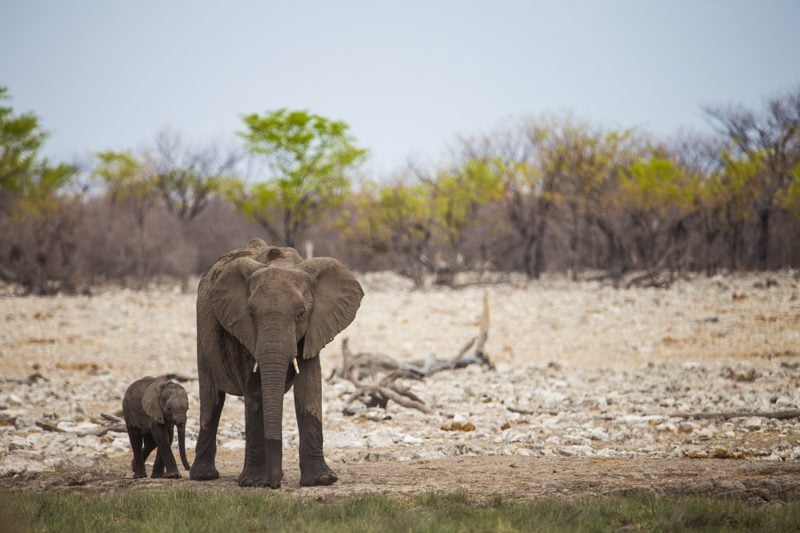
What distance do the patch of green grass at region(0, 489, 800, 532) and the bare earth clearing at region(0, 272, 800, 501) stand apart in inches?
24.5

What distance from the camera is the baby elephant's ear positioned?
946 cm

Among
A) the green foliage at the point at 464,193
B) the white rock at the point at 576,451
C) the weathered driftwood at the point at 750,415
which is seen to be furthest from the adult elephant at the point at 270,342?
the green foliage at the point at 464,193

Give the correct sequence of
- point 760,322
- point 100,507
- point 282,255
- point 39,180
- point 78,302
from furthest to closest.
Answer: point 39,180, point 78,302, point 760,322, point 282,255, point 100,507

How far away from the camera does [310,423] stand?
27.5 feet

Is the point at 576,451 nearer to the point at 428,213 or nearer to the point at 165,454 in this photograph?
the point at 165,454

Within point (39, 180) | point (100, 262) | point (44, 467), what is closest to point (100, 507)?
point (44, 467)

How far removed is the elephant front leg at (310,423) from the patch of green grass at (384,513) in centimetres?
76

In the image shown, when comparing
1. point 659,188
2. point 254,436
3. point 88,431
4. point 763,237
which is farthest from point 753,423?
point 659,188

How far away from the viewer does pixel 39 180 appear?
167ft

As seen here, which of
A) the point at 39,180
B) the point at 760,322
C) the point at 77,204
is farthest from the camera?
the point at 39,180

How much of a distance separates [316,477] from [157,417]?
6.64 feet

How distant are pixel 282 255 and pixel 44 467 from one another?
4.30m

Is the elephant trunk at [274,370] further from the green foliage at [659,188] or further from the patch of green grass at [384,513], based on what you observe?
the green foliage at [659,188]

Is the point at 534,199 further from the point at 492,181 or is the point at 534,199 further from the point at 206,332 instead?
the point at 206,332
